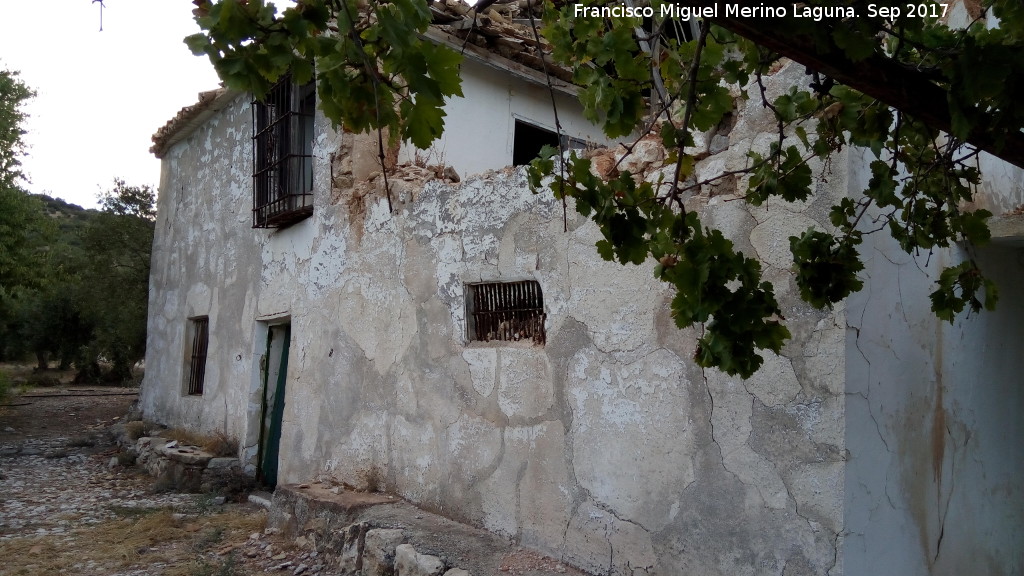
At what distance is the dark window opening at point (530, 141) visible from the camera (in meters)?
7.82

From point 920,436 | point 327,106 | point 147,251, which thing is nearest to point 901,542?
point 920,436

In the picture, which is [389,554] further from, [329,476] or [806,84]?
[806,84]

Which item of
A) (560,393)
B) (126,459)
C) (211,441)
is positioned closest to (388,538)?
(560,393)

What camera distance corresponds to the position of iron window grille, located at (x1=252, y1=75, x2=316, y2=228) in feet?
23.4

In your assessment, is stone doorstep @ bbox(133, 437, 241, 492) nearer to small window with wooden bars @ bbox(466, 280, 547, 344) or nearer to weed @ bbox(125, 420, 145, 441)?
weed @ bbox(125, 420, 145, 441)

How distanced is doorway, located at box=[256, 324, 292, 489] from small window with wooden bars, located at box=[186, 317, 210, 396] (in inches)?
77.1

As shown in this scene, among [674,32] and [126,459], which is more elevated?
[674,32]

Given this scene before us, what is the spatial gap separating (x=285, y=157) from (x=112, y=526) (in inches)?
134

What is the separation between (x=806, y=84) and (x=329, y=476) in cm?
429

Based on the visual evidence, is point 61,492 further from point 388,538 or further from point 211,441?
point 388,538

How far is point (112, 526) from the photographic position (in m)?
6.07

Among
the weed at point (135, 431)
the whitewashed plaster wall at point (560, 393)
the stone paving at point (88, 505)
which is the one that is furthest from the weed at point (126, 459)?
the whitewashed plaster wall at point (560, 393)

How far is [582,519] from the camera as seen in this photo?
3.97 meters

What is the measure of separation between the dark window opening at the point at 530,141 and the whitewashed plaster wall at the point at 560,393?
2268 millimetres
